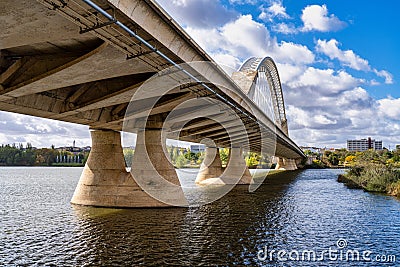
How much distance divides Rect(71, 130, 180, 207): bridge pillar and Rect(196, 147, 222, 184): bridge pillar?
24949 millimetres

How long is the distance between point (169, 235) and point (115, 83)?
7.42 m

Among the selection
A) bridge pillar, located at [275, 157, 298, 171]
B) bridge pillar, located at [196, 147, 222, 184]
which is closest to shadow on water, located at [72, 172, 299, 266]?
bridge pillar, located at [196, 147, 222, 184]

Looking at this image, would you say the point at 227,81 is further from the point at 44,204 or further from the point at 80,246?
the point at 44,204

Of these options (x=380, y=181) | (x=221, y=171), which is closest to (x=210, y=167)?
(x=221, y=171)

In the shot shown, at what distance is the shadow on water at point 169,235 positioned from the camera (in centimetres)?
1271

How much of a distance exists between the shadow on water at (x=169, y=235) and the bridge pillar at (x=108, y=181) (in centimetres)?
94

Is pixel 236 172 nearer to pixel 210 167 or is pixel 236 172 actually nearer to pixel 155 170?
pixel 210 167

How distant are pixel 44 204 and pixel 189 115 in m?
11.4

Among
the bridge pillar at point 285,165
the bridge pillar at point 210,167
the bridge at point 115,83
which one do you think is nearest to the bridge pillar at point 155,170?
the bridge at point 115,83

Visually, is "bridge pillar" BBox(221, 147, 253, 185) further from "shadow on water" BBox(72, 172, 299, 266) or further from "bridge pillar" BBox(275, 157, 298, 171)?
"bridge pillar" BBox(275, 157, 298, 171)

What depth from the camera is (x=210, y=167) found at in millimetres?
51219

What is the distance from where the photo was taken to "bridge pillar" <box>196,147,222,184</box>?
50.2m

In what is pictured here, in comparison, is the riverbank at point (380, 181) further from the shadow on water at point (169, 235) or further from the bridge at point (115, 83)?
the shadow on water at point (169, 235)

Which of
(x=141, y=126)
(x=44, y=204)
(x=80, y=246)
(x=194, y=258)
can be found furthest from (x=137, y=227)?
(x=44, y=204)
